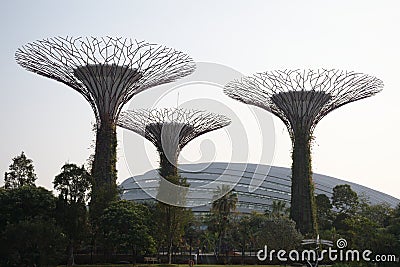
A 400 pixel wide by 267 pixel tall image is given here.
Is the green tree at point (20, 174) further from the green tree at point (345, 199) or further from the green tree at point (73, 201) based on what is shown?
the green tree at point (345, 199)

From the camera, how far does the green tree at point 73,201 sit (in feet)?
95.2

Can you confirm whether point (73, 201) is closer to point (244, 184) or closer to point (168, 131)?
point (168, 131)

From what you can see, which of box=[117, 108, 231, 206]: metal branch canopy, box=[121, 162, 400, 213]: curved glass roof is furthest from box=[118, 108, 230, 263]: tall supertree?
box=[121, 162, 400, 213]: curved glass roof

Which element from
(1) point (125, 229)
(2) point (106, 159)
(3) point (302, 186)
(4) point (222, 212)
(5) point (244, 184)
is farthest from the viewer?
(5) point (244, 184)

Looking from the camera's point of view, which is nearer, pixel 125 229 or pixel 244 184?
pixel 125 229

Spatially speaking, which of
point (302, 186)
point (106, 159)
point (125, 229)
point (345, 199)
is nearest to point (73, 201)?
point (125, 229)

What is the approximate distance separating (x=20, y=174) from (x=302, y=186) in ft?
66.7

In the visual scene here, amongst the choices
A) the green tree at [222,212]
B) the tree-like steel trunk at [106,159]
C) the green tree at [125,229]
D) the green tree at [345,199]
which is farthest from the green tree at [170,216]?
the green tree at [345,199]

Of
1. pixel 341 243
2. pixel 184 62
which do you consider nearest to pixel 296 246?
pixel 341 243

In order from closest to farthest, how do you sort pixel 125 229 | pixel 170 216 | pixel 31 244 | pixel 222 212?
pixel 31 244 < pixel 125 229 < pixel 170 216 < pixel 222 212

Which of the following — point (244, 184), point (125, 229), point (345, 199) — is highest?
point (244, 184)

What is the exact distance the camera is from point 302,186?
38.2 m

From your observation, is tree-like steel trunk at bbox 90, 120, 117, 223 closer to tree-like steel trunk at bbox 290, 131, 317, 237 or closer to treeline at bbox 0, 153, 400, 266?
treeline at bbox 0, 153, 400, 266

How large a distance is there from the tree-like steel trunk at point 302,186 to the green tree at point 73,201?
1531 cm
